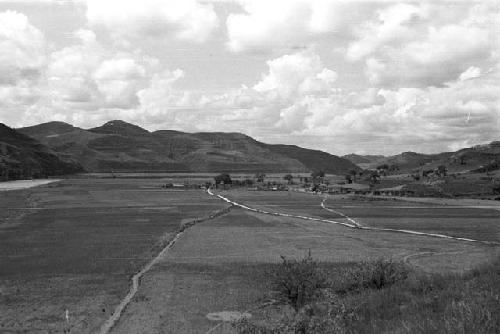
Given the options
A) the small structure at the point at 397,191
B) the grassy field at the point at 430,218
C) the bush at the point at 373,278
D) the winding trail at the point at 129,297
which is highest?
the small structure at the point at 397,191

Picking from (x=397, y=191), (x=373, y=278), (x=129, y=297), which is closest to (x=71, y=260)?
(x=129, y=297)

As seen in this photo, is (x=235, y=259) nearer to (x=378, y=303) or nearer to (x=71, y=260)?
(x=71, y=260)

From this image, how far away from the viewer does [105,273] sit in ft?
124

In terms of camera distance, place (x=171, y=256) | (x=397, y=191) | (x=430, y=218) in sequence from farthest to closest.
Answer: (x=397, y=191), (x=430, y=218), (x=171, y=256)

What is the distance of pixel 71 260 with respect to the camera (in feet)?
141

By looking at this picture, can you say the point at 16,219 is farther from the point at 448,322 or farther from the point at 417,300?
the point at 448,322

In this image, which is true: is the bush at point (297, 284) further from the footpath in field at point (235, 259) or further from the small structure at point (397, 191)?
the small structure at point (397, 191)

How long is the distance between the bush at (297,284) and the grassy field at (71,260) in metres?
9.53

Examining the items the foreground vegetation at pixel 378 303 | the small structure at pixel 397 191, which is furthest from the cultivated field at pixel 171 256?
the small structure at pixel 397 191

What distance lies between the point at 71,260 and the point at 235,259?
13.6 meters

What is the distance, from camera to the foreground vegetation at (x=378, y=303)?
14704 millimetres

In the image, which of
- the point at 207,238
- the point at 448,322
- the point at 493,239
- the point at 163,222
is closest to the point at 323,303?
the point at 448,322

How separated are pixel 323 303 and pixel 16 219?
63.0 meters

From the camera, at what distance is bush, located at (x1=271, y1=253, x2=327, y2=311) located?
92.0 ft
